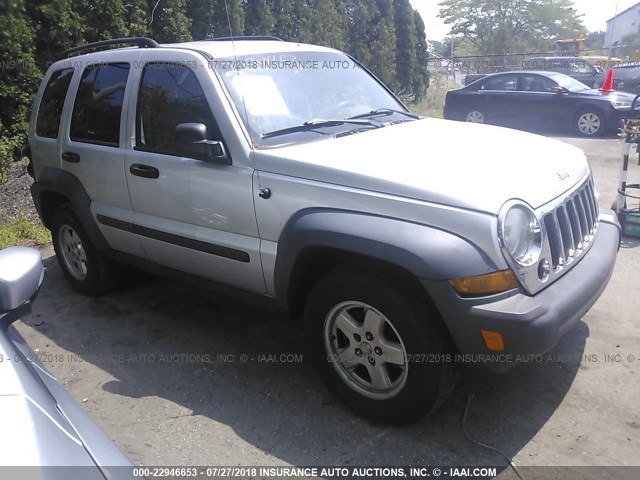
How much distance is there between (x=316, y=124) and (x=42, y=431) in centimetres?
248

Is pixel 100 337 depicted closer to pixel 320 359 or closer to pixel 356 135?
pixel 320 359

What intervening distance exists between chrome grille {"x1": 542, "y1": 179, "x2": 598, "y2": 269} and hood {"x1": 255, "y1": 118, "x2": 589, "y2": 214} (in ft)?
0.28

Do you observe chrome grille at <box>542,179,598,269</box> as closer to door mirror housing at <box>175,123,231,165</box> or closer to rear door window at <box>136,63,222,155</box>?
door mirror housing at <box>175,123,231,165</box>

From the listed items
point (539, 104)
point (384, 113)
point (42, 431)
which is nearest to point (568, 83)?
point (539, 104)

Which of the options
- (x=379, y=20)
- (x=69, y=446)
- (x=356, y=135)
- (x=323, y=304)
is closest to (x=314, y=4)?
(x=379, y=20)

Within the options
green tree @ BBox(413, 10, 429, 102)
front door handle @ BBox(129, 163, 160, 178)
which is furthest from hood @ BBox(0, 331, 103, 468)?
green tree @ BBox(413, 10, 429, 102)

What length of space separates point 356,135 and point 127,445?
7.21 ft

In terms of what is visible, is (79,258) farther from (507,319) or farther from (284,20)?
(284,20)

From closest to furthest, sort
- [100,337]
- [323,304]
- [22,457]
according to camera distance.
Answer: [22,457], [323,304], [100,337]

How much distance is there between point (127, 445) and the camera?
10.1ft

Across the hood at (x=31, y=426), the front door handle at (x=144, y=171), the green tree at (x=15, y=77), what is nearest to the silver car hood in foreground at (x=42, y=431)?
the hood at (x=31, y=426)

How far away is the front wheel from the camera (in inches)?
466

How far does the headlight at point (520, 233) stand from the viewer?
263 centimetres

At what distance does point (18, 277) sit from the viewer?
2.04 meters
